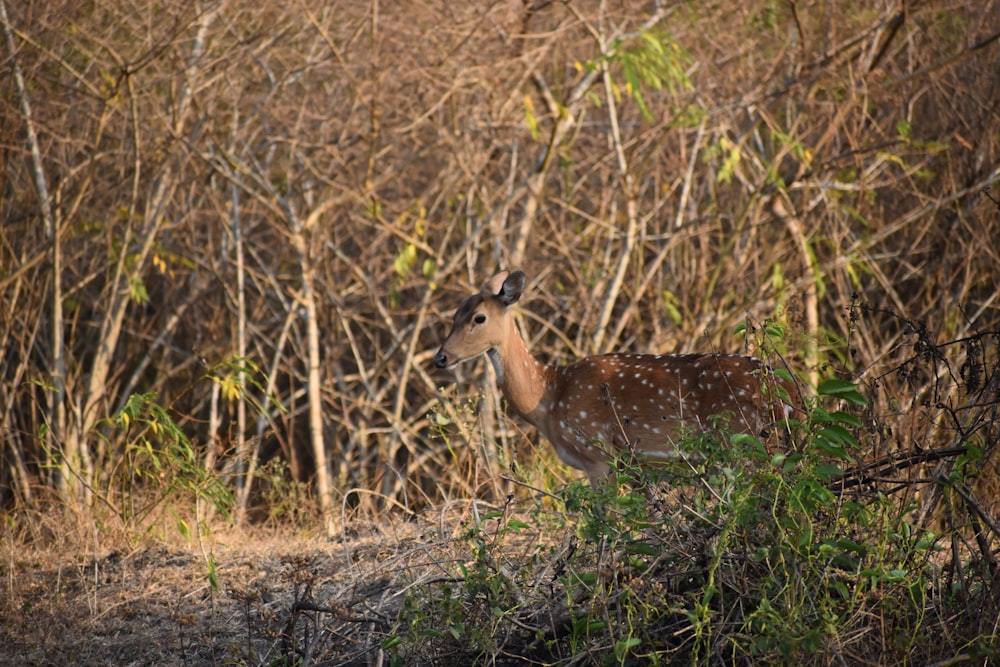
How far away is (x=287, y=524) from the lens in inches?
270

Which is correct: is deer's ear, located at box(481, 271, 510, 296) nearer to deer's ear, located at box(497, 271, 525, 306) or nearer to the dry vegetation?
deer's ear, located at box(497, 271, 525, 306)

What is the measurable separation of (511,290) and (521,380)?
1.72ft

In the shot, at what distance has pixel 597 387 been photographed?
6234 millimetres

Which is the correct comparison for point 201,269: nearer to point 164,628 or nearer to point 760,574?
point 164,628


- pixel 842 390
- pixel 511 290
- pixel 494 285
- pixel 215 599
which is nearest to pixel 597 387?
pixel 511 290

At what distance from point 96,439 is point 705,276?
4739 millimetres

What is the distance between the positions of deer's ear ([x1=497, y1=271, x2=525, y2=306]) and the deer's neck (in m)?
0.21

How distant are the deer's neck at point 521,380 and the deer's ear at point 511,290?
0.21 m

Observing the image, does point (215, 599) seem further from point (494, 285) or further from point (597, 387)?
point (494, 285)

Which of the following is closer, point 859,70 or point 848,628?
point 848,628

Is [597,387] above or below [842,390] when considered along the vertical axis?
below

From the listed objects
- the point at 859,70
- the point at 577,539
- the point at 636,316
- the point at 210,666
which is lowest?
the point at 636,316

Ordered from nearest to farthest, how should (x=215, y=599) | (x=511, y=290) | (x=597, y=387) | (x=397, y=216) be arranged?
(x=215, y=599), (x=597, y=387), (x=511, y=290), (x=397, y=216)

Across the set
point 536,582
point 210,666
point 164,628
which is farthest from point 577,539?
point 164,628
